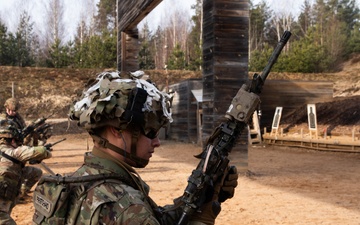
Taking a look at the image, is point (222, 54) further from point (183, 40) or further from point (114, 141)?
point (183, 40)

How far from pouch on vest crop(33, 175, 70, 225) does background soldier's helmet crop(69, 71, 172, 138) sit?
0.31 m

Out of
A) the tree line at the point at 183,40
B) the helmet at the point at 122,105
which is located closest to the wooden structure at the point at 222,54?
the helmet at the point at 122,105

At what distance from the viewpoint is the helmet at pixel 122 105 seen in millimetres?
1761

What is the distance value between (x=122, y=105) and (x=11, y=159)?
14.4ft

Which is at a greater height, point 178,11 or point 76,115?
point 178,11

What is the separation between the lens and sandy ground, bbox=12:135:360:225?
6.04 metres

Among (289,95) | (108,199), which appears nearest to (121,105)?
(108,199)

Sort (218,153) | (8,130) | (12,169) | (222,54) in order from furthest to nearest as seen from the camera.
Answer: (222,54) → (8,130) → (12,169) → (218,153)

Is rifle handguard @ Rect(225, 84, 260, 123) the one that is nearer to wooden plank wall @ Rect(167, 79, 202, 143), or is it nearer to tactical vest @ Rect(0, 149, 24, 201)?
tactical vest @ Rect(0, 149, 24, 201)

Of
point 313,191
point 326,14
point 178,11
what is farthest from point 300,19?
point 313,191

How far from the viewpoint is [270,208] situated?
644 cm

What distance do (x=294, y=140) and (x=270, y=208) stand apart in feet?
38.0

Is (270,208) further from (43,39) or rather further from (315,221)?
(43,39)

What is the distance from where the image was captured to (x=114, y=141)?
1827 mm
